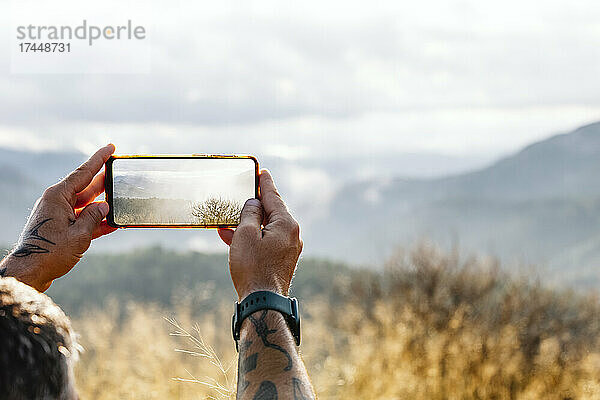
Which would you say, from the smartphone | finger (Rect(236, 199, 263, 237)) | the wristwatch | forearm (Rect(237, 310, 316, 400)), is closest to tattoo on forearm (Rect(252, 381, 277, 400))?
forearm (Rect(237, 310, 316, 400))

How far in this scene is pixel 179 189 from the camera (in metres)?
1.49

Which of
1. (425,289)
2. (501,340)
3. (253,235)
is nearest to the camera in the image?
(253,235)

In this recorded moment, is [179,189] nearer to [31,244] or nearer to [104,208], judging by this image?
[104,208]

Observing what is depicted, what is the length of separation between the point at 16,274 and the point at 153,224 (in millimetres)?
317

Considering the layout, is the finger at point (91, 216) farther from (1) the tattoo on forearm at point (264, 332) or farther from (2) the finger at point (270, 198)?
(1) the tattoo on forearm at point (264, 332)

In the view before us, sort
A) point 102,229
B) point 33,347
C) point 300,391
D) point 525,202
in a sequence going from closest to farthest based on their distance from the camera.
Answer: point 33,347, point 300,391, point 102,229, point 525,202

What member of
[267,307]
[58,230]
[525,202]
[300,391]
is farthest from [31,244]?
[525,202]

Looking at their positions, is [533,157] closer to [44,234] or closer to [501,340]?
[501,340]

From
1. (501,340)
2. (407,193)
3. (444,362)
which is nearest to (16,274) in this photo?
(444,362)

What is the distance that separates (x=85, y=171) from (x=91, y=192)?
0.08 m

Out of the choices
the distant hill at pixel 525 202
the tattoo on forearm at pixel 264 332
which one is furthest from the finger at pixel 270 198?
the distant hill at pixel 525 202

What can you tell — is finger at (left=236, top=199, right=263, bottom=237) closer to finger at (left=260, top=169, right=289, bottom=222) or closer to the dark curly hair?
finger at (left=260, top=169, right=289, bottom=222)

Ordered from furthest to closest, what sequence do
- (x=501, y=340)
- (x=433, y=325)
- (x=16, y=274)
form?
(x=433, y=325), (x=501, y=340), (x=16, y=274)

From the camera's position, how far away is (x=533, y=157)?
43500 mm
